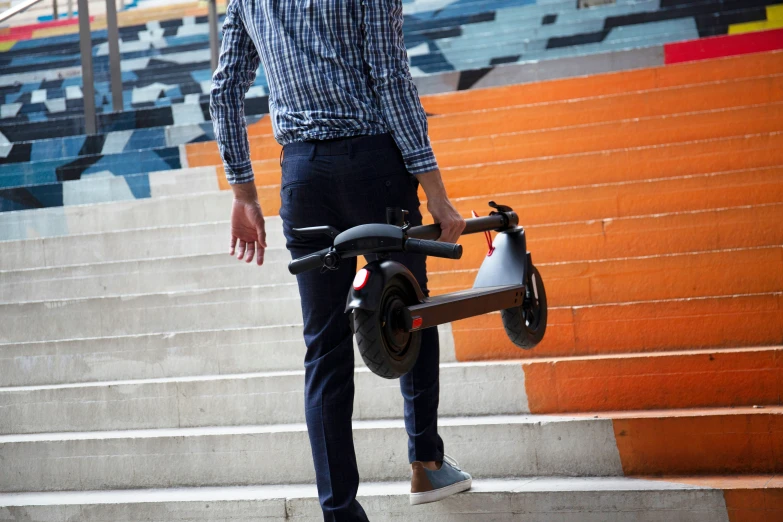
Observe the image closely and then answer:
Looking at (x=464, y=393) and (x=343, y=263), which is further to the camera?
(x=464, y=393)

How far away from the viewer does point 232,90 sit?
216 cm

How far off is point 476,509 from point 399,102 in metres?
1.15

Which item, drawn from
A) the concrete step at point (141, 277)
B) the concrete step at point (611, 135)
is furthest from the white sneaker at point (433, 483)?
the concrete step at point (611, 135)

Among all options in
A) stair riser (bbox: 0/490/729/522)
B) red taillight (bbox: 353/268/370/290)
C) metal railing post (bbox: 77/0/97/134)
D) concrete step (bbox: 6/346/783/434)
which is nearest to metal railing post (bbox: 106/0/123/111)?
metal railing post (bbox: 77/0/97/134)

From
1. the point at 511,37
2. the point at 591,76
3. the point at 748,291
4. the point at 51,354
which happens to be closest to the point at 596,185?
the point at 748,291

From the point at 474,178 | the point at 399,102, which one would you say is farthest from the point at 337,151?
the point at 474,178

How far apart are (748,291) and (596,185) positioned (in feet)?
3.03

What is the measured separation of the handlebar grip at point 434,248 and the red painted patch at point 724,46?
12.5 ft

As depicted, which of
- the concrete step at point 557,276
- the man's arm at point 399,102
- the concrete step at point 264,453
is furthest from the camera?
the concrete step at point 557,276

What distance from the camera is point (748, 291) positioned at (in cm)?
304

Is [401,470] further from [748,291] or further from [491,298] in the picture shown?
[748,291]

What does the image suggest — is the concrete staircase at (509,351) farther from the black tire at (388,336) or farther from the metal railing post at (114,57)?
the metal railing post at (114,57)

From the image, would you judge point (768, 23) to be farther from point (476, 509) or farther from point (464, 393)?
point (476, 509)

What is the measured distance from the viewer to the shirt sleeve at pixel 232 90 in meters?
2.15
